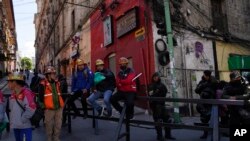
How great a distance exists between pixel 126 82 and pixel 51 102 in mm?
1820

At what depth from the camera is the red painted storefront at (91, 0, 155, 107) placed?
1451cm

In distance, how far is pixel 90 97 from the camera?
8906mm

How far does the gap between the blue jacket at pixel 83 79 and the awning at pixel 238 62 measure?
423 inches

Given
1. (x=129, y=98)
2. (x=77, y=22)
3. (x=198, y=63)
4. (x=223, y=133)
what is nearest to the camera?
(x=223, y=133)

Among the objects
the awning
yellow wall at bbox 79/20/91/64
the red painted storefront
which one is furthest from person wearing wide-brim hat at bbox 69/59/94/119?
yellow wall at bbox 79/20/91/64

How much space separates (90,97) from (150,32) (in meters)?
6.32

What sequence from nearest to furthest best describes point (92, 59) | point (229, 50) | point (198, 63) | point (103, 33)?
point (198, 63) < point (229, 50) < point (103, 33) < point (92, 59)

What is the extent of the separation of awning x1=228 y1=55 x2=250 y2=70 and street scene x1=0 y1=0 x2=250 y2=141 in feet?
0.17

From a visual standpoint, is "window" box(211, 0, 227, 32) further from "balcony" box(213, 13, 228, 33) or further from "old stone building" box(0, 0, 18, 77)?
"old stone building" box(0, 0, 18, 77)

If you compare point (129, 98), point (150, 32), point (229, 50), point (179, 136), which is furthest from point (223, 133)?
point (229, 50)

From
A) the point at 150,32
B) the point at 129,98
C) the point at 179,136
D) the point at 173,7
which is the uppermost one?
the point at 173,7

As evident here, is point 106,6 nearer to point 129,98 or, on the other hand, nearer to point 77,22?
point 77,22

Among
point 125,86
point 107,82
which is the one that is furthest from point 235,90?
point 107,82

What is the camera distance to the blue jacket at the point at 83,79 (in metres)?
9.02
